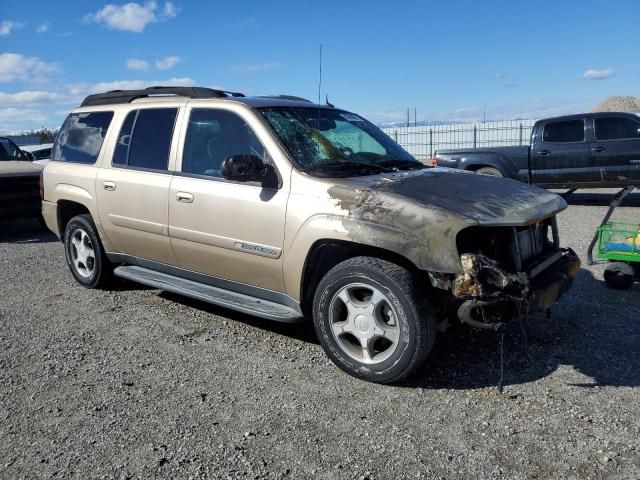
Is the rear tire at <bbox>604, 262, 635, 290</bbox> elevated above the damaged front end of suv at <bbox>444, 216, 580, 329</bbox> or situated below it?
below

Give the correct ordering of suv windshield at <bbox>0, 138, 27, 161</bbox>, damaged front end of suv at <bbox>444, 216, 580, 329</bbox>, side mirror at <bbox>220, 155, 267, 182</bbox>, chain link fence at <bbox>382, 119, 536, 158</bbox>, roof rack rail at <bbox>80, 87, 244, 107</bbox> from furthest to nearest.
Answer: chain link fence at <bbox>382, 119, 536, 158</bbox> < suv windshield at <bbox>0, 138, 27, 161</bbox> < roof rack rail at <bbox>80, 87, 244, 107</bbox> < side mirror at <bbox>220, 155, 267, 182</bbox> < damaged front end of suv at <bbox>444, 216, 580, 329</bbox>

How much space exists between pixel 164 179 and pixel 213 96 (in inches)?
31.9

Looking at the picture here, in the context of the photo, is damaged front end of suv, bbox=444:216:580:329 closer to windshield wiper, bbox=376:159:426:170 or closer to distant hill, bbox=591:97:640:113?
windshield wiper, bbox=376:159:426:170

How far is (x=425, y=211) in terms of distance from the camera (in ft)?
10.9

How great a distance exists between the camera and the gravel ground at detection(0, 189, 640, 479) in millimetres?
2758

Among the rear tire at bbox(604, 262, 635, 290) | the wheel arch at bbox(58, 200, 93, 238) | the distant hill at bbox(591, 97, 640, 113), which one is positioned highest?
the distant hill at bbox(591, 97, 640, 113)

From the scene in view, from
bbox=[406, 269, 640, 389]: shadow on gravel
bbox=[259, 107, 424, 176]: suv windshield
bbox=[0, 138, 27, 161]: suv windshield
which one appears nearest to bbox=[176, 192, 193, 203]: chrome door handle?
bbox=[259, 107, 424, 176]: suv windshield

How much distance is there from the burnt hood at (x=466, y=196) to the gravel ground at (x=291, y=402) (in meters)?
1.08

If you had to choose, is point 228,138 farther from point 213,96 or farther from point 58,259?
point 58,259

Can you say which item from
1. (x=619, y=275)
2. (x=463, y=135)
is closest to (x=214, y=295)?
(x=619, y=275)

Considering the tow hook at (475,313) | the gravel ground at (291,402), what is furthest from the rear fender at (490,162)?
the tow hook at (475,313)

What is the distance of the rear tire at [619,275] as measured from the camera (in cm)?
540

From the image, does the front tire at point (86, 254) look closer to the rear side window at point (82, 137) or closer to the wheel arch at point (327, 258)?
the rear side window at point (82, 137)

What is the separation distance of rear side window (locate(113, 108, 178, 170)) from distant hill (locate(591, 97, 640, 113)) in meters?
45.7
